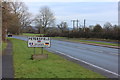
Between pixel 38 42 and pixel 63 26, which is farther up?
pixel 63 26

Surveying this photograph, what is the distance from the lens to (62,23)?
372 ft

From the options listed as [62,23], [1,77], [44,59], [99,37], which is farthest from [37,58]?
[62,23]

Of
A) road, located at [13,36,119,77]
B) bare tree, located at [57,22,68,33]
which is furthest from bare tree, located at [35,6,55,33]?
road, located at [13,36,119,77]

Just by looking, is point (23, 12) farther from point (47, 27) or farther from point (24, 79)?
point (24, 79)

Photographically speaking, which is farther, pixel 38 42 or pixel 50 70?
pixel 38 42

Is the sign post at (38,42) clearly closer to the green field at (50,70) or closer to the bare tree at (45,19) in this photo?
the green field at (50,70)

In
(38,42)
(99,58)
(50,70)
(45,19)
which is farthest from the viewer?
(45,19)

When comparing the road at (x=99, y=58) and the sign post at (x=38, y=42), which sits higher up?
the sign post at (x=38, y=42)

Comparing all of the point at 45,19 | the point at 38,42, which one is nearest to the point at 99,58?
the point at 38,42

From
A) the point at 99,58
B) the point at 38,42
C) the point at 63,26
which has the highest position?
the point at 63,26

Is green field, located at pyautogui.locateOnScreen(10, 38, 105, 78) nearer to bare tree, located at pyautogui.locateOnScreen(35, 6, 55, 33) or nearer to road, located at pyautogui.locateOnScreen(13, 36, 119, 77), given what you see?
road, located at pyautogui.locateOnScreen(13, 36, 119, 77)

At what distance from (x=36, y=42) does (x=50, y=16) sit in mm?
79820

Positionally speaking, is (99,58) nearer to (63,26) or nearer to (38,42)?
(38,42)

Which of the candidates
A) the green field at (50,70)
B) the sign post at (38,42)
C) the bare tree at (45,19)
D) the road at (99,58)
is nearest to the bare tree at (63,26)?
the bare tree at (45,19)
